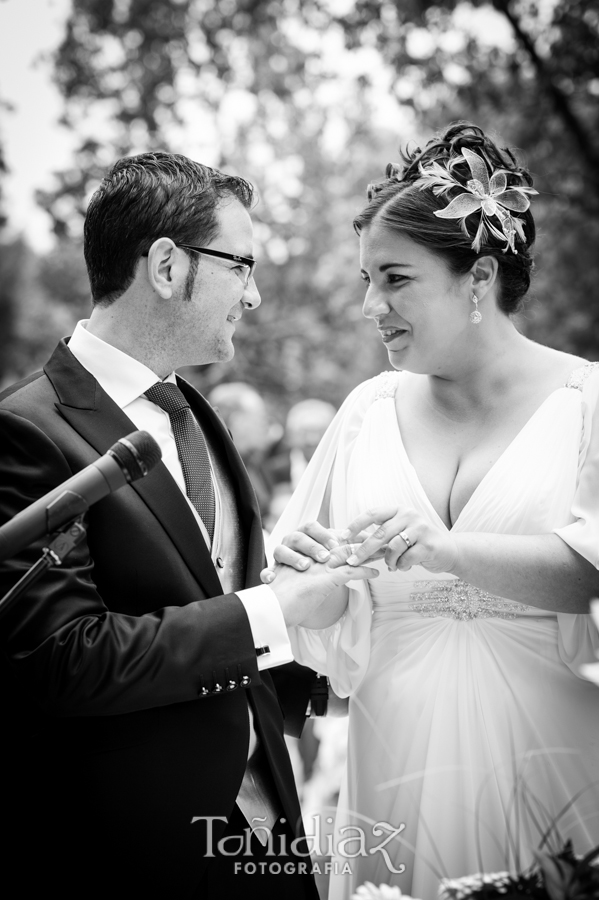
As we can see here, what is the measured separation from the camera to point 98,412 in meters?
2.33

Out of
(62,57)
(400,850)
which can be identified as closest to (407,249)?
(400,850)

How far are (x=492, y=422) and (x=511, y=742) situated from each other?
1067 mm

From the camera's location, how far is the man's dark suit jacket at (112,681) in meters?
2.03

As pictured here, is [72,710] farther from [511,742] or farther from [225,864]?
[511,742]

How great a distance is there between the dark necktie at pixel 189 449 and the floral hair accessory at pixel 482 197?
1080 millimetres

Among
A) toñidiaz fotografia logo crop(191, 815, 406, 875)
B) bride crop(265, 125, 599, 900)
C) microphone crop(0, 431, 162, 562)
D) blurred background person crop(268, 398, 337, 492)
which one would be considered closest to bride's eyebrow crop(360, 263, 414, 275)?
bride crop(265, 125, 599, 900)

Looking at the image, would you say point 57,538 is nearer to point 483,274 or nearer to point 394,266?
point 394,266

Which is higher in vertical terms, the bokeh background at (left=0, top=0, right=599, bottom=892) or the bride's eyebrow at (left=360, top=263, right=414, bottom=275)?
the bokeh background at (left=0, top=0, right=599, bottom=892)

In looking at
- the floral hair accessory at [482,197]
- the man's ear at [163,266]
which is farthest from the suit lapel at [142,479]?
the floral hair accessory at [482,197]

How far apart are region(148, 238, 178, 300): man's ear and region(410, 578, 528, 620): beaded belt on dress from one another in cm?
130

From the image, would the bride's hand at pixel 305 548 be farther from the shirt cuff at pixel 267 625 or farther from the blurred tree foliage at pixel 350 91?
the blurred tree foliage at pixel 350 91

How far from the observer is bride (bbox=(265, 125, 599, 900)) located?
8.27 feet

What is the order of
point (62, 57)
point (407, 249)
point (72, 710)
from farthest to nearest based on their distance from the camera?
A: point (62, 57), point (407, 249), point (72, 710)

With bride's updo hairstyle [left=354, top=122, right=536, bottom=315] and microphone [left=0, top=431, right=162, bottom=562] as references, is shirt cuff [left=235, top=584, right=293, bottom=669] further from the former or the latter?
bride's updo hairstyle [left=354, top=122, right=536, bottom=315]
